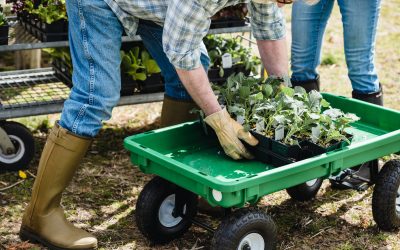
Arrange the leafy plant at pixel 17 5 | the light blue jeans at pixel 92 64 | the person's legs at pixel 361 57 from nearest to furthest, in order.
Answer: the light blue jeans at pixel 92 64 → the person's legs at pixel 361 57 → the leafy plant at pixel 17 5

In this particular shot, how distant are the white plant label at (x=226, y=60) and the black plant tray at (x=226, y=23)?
0.54 feet

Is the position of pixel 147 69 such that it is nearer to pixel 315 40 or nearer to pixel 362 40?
pixel 315 40

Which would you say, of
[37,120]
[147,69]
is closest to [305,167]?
[147,69]

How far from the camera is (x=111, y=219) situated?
347 centimetres

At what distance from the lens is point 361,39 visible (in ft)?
11.8

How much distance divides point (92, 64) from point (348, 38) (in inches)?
52.5

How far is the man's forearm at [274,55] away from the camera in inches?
128

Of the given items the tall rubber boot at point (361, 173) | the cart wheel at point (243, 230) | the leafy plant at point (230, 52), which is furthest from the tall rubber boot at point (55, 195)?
the leafy plant at point (230, 52)

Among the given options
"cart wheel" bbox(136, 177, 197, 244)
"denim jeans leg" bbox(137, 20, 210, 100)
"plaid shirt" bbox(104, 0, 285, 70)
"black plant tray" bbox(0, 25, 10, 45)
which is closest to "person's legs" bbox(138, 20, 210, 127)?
"denim jeans leg" bbox(137, 20, 210, 100)

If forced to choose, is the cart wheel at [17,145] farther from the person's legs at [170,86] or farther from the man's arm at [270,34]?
the man's arm at [270,34]

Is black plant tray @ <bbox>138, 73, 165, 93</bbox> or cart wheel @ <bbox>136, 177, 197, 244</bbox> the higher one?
black plant tray @ <bbox>138, 73, 165, 93</bbox>

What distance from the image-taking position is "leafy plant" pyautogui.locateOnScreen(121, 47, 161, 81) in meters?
4.14

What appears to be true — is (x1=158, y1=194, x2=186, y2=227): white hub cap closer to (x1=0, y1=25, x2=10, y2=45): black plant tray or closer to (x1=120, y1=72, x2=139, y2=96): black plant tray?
(x1=120, y1=72, x2=139, y2=96): black plant tray

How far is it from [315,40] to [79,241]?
1.57 meters
